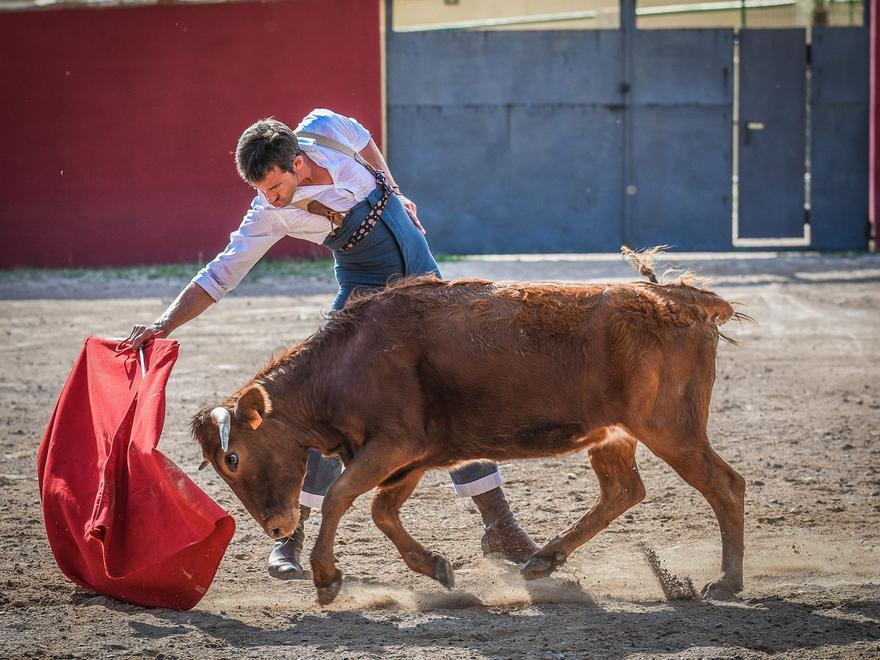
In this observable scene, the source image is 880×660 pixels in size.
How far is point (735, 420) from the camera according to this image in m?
8.05

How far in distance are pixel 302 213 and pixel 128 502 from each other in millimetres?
1369

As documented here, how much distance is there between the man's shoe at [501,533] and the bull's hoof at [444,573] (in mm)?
540

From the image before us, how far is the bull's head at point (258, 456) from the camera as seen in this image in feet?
16.3

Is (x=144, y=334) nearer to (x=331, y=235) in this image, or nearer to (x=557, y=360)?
(x=331, y=235)

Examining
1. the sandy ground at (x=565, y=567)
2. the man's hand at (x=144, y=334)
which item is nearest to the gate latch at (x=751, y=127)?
the sandy ground at (x=565, y=567)

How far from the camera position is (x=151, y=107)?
16453 mm

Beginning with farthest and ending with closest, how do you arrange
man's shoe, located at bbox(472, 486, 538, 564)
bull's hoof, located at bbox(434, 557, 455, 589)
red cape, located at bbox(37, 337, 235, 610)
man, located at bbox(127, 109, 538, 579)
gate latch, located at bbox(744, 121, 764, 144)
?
gate latch, located at bbox(744, 121, 764, 144)
man's shoe, located at bbox(472, 486, 538, 564)
man, located at bbox(127, 109, 538, 579)
bull's hoof, located at bbox(434, 557, 455, 589)
red cape, located at bbox(37, 337, 235, 610)

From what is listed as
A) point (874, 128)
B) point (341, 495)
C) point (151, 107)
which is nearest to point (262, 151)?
point (341, 495)

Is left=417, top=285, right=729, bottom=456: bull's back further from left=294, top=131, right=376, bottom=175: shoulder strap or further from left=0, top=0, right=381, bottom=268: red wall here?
left=0, top=0, right=381, bottom=268: red wall

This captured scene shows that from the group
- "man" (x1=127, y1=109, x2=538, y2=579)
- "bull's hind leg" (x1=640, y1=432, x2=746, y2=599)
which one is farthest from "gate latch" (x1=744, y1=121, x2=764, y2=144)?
"bull's hind leg" (x1=640, y1=432, x2=746, y2=599)

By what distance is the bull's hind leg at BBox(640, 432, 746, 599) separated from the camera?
4.92 metres

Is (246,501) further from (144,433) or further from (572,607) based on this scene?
(572,607)

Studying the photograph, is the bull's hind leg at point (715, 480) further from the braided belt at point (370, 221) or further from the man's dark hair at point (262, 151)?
the man's dark hair at point (262, 151)

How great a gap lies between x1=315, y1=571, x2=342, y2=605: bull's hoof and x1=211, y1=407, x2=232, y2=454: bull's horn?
66 centimetres
